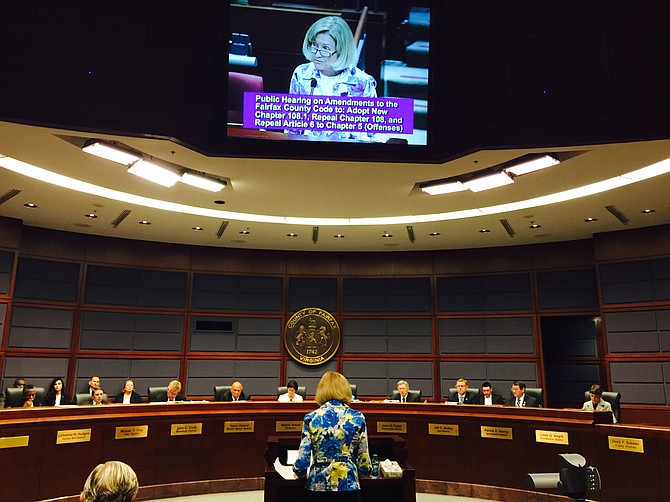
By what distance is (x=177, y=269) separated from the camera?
8805 mm

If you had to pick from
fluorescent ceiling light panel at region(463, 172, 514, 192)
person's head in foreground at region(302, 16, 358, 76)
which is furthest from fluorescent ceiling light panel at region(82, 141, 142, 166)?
fluorescent ceiling light panel at region(463, 172, 514, 192)

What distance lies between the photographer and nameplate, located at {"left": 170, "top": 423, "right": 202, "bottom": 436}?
5695mm

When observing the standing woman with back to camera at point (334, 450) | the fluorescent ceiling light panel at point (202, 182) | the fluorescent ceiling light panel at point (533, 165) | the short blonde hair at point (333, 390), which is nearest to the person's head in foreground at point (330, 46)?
the fluorescent ceiling light panel at point (202, 182)

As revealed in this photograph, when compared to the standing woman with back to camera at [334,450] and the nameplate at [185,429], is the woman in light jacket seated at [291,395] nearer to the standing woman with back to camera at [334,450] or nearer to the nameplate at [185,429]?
the nameplate at [185,429]

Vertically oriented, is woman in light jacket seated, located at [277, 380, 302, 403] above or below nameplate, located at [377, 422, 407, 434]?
above

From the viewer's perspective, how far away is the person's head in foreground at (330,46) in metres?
5.08

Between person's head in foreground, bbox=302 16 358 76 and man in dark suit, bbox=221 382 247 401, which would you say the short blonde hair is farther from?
man in dark suit, bbox=221 382 247 401

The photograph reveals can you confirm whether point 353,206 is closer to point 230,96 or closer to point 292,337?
point 230,96

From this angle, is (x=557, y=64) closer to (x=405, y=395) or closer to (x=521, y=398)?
(x=521, y=398)

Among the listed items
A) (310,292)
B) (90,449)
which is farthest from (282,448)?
(310,292)

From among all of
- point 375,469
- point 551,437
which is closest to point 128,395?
point 375,469

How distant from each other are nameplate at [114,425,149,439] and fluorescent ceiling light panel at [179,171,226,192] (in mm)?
2698

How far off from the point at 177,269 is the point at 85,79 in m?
4.83
